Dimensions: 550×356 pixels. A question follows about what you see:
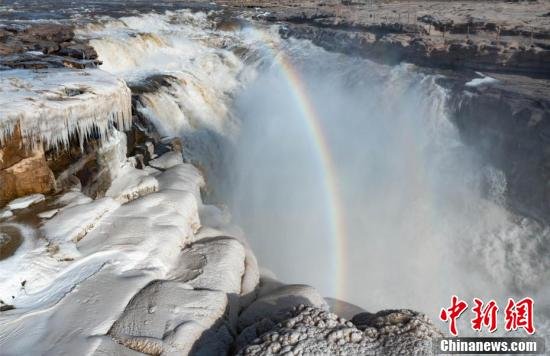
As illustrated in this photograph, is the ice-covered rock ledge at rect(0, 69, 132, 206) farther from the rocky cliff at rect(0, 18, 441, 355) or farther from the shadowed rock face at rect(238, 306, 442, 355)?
the shadowed rock face at rect(238, 306, 442, 355)

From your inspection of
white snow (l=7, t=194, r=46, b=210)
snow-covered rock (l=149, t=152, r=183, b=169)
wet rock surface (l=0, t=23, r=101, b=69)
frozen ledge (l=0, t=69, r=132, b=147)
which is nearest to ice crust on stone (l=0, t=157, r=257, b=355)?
white snow (l=7, t=194, r=46, b=210)

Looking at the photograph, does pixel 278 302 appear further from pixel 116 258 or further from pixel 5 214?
pixel 5 214

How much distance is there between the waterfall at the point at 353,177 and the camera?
10922 millimetres

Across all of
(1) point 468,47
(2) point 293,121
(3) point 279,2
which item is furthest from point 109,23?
(3) point 279,2

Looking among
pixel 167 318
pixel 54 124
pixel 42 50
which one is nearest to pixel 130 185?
pixel 54 124

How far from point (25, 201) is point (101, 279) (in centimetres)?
218

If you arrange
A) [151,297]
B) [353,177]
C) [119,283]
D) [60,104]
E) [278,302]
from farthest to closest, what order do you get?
[353,177]
[60,104]
[278,302]
[119,283]
[151,297]

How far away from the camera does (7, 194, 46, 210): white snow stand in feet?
21.8

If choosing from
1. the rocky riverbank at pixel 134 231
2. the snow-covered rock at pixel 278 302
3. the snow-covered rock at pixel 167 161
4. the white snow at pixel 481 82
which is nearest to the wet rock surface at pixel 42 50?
the rocky riverbank at pixel 134 231

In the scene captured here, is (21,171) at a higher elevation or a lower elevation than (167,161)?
higher

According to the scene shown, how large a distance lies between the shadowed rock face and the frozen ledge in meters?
4.97

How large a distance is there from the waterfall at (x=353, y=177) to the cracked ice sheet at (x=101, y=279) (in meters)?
4.47

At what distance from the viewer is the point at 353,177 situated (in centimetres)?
1397

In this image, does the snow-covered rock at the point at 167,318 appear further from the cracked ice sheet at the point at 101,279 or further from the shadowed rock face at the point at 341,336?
the shadowed rock face at the point at 341,336
